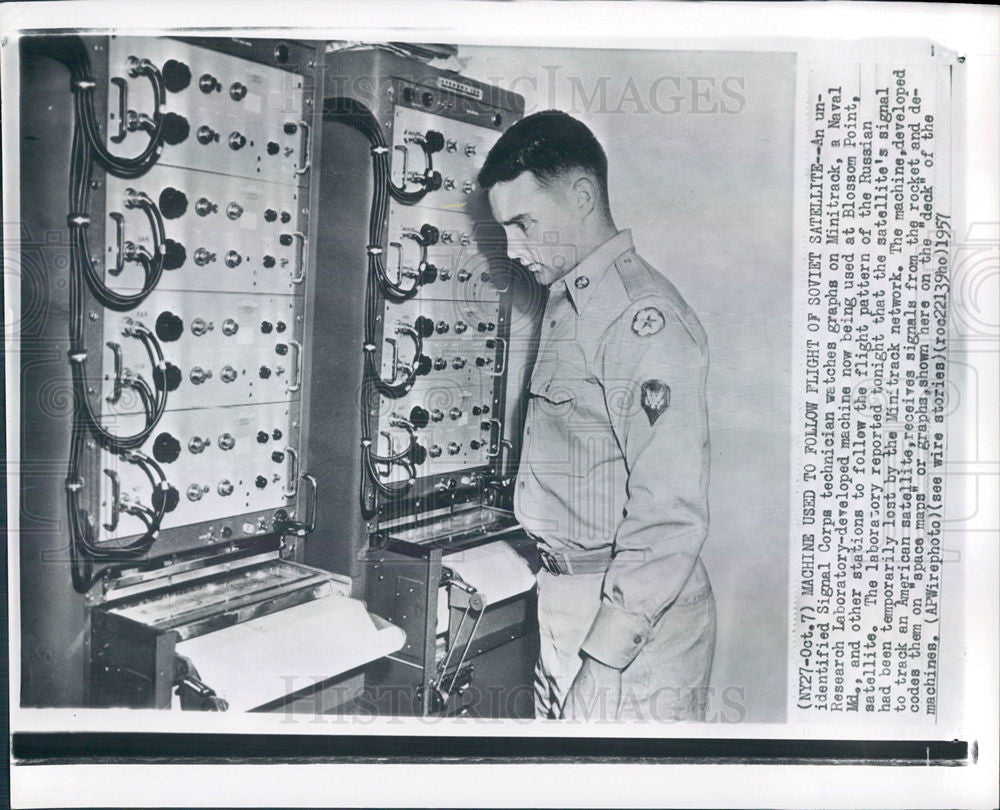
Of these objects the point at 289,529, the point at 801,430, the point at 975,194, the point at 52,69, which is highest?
the point at 52,69

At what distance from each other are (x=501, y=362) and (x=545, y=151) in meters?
0.26

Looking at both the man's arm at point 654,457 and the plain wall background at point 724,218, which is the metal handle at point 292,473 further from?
the plain wall background at point 724,218

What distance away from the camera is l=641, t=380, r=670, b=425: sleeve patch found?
3.04 ft

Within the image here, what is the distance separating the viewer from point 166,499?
2.92ft

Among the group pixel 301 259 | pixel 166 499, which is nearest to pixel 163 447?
pixel 166 499

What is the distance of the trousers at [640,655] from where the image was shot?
37.0 inches

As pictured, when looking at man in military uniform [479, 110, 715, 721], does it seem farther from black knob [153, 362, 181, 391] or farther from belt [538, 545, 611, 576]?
black knob [153, 362, 181, 391]

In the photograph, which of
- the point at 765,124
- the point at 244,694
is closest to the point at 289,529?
the point at 244,694

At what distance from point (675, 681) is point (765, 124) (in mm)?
698

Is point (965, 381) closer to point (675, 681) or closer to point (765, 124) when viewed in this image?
point (765, 124)

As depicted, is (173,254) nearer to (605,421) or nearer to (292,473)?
(292,473)

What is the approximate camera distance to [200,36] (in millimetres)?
887

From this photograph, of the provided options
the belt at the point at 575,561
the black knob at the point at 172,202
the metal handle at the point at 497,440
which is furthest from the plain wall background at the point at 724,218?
the black knob at the point at 172,202

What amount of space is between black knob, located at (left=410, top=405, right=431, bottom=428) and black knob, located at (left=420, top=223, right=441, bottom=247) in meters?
0.20
